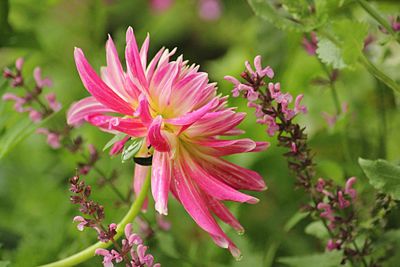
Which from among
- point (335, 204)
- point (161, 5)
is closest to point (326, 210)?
point (335, 204)

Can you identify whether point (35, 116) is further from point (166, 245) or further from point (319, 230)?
point (319, 230)

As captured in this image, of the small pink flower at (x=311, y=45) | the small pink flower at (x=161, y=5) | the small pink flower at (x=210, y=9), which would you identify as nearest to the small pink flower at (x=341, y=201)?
the small pink flower at (x=311, y=45)

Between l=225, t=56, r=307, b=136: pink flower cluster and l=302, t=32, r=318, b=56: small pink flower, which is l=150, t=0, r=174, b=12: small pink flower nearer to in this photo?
l=302, t=32, r=318, b=56: small pink flower

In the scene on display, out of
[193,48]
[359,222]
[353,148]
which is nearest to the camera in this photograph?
[359,222]

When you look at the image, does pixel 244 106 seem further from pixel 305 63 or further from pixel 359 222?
pixel 359 222

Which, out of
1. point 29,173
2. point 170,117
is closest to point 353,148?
point 170,117

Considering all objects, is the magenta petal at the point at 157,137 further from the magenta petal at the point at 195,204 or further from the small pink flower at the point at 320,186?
the small pink flower at the point at 320,186
